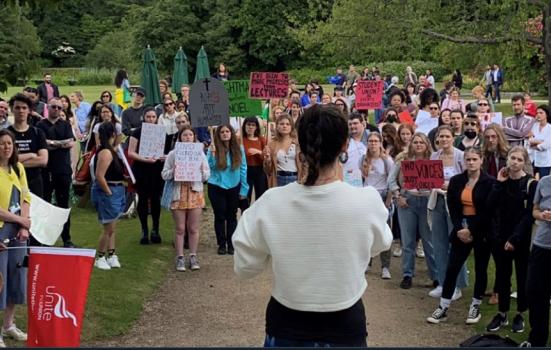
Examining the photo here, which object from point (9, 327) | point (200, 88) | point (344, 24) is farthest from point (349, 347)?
point (344, 24)

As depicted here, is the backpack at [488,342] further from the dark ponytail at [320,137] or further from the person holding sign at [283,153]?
the person holding sign at [283,153]

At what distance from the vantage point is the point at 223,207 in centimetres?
1121

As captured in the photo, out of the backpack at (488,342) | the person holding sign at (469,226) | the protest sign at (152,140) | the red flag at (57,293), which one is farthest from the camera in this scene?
the protest sign at (152,140)

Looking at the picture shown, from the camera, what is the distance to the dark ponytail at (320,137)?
11.8 ft

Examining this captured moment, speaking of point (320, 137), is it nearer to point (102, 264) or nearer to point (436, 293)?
Result: point (436, 293)

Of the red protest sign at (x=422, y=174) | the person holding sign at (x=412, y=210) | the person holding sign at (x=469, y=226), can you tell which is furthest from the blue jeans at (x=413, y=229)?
the person holding sign at (x=469, y=226)

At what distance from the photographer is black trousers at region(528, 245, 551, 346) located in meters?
6.99

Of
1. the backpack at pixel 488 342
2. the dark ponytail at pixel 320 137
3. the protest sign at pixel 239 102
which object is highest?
the dark ponytail at pixel 320 137

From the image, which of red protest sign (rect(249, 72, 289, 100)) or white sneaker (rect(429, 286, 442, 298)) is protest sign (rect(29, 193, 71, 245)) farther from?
red protest sign (rect(249, 72, 289, 100))

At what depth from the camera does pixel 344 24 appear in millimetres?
22750

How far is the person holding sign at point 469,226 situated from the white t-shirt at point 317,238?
16.0 feet

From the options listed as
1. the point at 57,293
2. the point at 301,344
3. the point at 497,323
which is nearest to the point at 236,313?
the point at 497,323

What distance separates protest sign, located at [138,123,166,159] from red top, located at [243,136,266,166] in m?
1.17

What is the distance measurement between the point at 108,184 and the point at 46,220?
2245 mm
